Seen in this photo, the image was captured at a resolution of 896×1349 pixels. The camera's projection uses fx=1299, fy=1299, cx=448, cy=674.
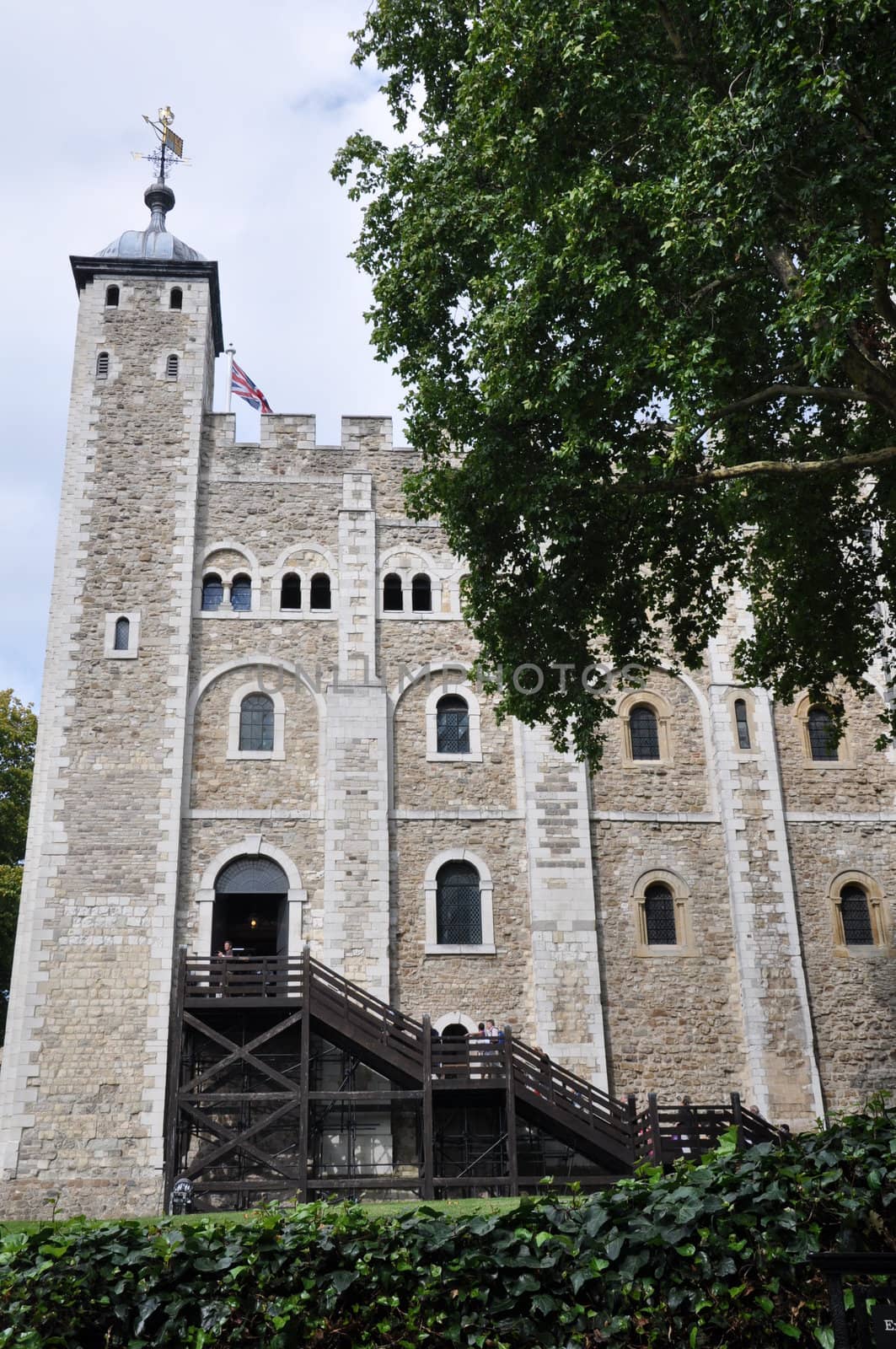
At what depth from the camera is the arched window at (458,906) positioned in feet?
72.0

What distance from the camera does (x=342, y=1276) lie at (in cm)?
633

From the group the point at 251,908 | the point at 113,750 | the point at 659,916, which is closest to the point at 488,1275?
the point at 659,916

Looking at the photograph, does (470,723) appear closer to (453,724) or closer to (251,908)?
(453,724)

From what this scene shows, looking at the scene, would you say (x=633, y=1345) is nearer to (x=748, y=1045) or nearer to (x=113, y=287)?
(x=748, y=1045)

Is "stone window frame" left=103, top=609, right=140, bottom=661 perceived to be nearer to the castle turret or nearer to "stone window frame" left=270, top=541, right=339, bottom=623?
the castle turret

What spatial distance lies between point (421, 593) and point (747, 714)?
6.45m

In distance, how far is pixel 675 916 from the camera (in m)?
22.6

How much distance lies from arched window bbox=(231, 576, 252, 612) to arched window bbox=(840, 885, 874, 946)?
11.9m

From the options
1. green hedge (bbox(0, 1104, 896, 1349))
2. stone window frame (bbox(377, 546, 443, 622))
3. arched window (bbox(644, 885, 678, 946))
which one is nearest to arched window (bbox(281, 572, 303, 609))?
stone window frame (bbox(377, 546, 443, 622))

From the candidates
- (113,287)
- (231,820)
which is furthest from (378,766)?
(113,287)

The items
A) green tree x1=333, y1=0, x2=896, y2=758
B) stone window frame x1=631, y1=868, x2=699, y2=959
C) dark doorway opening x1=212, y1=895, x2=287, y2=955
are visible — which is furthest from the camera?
dark doorway opening x1=212, y1=895, x2=287, y2=955

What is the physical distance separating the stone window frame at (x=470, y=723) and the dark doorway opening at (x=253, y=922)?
3692mm

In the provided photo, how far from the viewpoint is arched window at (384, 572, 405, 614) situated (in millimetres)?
24312

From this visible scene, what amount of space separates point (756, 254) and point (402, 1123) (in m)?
13.9
